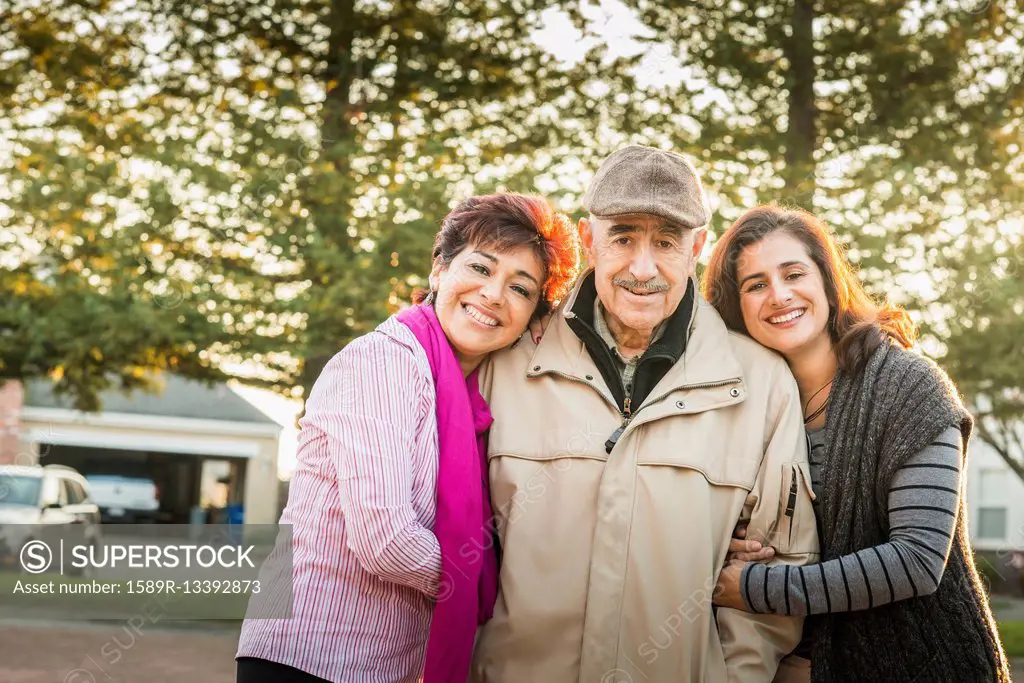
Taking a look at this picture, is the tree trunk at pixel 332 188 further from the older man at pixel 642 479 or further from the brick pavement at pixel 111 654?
the older man at pixel 642 479

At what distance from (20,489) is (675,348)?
1504cm

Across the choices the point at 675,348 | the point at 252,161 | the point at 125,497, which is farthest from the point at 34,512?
the point at 125,497

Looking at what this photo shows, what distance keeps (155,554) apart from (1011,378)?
8.19 meters

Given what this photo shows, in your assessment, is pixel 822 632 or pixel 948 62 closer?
pixel 822 632

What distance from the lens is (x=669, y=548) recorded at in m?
3.08

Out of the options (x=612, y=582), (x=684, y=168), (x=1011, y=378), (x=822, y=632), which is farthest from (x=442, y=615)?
(x=1011, y=378)

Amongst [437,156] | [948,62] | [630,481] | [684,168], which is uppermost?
[948,62]

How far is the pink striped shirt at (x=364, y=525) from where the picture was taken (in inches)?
110

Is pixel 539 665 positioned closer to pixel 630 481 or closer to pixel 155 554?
pixel 630 481

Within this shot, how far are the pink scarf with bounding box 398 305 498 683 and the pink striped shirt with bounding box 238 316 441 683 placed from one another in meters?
0.04

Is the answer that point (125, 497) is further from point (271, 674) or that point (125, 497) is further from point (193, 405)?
point (271, 674)

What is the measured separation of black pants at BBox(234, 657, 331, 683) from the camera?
9.17 ft

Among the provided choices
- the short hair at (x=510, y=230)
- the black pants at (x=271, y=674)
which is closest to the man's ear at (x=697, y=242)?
the short hair at (x=510, y=230)

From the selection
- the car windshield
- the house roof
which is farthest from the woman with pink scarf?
the house roof
